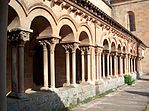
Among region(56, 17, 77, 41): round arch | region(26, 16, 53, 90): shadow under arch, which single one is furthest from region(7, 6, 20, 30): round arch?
region(56, 17, 77, 41): round arch

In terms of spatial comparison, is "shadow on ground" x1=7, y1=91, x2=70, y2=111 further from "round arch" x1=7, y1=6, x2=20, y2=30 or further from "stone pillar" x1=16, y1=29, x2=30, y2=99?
"round arch" x1=7, y1=6, x2=20, y2=30

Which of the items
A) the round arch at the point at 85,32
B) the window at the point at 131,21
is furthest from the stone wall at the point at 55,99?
the window at the point at 131,21

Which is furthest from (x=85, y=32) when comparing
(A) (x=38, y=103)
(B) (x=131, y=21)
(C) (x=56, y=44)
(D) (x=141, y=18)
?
(B) (x=131, y=21)

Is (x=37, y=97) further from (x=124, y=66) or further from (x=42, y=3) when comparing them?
(x=124, y=66)

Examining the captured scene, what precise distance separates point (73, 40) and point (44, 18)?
2531 mm

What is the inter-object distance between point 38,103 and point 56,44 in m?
5.55

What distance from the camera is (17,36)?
7.00m

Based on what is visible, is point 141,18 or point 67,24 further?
point 141,18

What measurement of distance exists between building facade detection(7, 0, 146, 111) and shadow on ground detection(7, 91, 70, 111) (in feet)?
0.71

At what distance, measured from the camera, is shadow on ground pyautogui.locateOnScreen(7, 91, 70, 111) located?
6538 millimetres

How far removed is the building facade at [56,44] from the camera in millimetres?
7098

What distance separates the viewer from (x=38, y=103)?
7.70 meters

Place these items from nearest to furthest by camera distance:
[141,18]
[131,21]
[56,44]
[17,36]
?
1. [17,36]
2. [56,44]
3. [141,18]
4. [131,21]

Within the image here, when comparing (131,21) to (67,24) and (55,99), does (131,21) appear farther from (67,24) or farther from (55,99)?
(55,99)
